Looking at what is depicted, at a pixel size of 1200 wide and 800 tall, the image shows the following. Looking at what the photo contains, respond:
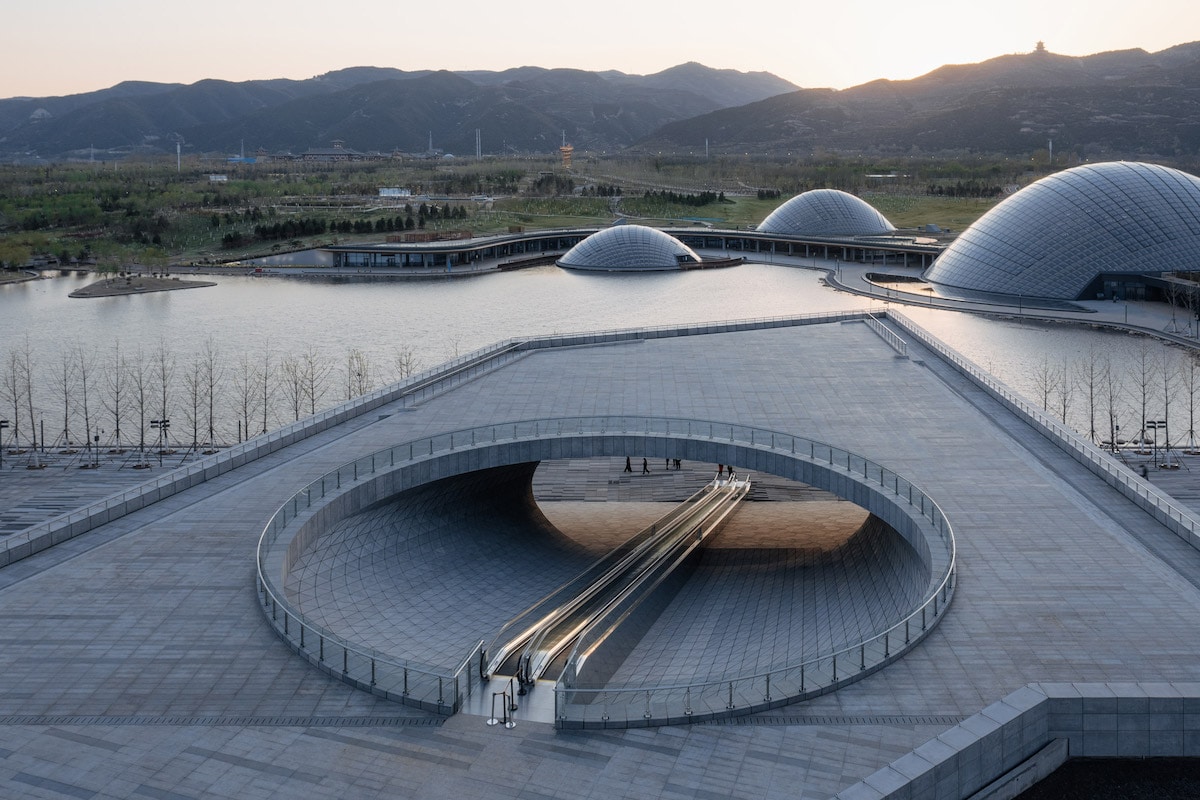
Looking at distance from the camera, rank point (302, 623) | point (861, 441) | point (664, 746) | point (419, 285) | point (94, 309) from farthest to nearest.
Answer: point (419, 285) → point (94, 309) → point (861, 441) → point (302, 623) → point (664, 746)

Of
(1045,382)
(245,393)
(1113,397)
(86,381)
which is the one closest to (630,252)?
(86,381)

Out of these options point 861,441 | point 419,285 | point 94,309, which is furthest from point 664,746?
point 419,285

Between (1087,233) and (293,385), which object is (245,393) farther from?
(1087,233)

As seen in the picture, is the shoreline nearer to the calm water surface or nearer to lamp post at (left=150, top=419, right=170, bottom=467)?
the calm water surface

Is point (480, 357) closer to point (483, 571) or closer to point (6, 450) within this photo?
point (483, 571)

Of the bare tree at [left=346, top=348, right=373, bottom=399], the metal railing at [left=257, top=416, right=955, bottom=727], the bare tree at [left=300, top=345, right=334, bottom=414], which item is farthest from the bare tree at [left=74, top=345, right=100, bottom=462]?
the metal railing at [left=257, top=416, right=955, bottom=727]
